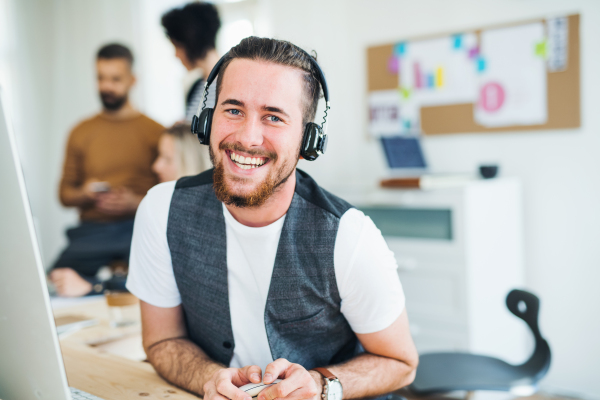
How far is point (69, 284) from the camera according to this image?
169cm

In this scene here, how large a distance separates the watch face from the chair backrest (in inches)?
29.6

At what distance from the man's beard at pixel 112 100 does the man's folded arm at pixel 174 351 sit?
6.53ft

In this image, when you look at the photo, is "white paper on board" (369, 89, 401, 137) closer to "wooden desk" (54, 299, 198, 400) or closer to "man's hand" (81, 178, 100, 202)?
"man's hand" (81, 178, 100, 202)

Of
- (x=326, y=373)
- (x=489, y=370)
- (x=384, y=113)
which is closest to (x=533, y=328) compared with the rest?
(x=489, y=370)

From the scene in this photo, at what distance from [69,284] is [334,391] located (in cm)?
107

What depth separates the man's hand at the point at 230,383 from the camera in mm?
868

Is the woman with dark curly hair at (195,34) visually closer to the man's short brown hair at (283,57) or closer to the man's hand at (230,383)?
the man's short brown hair at (283,57)

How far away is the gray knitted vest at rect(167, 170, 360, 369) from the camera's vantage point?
1.11 metres

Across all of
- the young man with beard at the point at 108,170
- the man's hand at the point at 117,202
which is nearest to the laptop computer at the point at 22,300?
the young man with beard at the point at 108,170

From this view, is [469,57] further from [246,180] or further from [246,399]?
[246,399]

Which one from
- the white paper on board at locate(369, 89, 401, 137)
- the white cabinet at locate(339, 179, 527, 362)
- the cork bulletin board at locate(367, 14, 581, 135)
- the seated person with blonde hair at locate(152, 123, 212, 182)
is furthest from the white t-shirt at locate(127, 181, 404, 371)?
the white paper on board at locate(369, 89, 401, 137)

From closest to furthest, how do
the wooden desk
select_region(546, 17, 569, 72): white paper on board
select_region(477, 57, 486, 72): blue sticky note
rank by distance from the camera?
the wooden desk < select_region(546, 17, 569, 72): white paper on board < select_region(477, 57, 486, 72): blue sticky note

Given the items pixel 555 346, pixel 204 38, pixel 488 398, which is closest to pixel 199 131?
pixel 204 38

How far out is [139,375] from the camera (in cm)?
106
